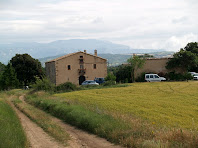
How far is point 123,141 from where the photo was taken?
40.1ft

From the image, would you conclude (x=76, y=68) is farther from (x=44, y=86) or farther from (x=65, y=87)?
(x=44, y=86)

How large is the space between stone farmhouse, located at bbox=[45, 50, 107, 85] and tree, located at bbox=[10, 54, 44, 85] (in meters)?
9.73

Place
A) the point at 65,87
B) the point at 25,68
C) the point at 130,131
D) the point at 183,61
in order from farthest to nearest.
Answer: the point at 25,68
the point at 183,61
the point at 65,87
the point at 130,131

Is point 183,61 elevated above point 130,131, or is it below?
above

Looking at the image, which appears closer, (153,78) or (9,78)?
(153,78)

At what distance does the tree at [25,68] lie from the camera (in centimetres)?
7325

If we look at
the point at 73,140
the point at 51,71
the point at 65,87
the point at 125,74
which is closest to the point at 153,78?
the point at 125,74

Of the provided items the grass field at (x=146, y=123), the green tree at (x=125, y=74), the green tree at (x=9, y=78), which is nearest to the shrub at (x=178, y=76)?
the green tree at (x=125, y=74)

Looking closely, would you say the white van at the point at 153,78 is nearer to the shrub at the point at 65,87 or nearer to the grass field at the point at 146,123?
the shrub at the point at 65,87

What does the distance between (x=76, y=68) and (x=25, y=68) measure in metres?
17.4

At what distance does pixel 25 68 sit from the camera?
241 feet

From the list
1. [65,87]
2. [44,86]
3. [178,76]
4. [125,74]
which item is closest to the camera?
[44,86]

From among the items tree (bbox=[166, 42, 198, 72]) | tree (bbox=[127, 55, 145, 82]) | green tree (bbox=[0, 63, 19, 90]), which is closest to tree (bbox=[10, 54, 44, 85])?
green tree (bbox=[0, 63, 19, 90])

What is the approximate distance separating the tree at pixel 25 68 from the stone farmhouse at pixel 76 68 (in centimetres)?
973
